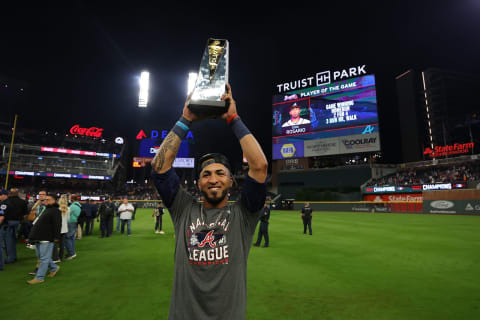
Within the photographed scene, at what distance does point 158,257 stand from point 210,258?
8.75 m

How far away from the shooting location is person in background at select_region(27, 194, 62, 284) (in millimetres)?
6793

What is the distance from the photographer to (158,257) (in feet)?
32.3

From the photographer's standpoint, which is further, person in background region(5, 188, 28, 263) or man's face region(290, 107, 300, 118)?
man's face region(290, 107, 300, 118)

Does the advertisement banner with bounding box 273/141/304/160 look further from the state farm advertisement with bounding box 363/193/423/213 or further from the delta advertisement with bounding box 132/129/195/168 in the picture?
the delta advertisement with bounding box 132/129/195/168

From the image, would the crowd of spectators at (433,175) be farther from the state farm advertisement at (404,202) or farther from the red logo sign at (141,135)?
the red logo sign at (141,135)

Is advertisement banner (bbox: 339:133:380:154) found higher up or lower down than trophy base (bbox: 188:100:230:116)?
higher up

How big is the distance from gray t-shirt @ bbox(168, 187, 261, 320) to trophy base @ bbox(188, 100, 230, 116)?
810 mm

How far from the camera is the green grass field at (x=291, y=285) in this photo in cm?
507

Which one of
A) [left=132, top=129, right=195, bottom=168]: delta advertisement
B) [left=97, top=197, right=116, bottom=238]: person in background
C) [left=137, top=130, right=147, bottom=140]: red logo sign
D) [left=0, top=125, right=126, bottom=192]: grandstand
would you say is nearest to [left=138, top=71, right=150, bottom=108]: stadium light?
[left=137, top=130, right=147, bottom=140]: red logo sign

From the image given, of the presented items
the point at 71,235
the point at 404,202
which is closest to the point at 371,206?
the point at 404,202

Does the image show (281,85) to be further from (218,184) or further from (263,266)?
(218,184)

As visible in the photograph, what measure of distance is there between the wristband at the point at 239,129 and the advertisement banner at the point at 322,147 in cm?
4838

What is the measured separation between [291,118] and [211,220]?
51873mm

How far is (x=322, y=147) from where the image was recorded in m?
48.7
